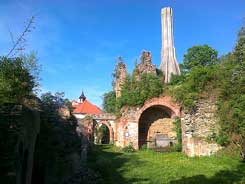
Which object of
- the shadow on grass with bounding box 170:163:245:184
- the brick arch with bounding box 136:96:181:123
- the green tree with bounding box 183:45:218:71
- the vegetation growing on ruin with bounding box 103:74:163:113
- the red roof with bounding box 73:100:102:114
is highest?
the green tree with bounding box 183:45:218:71

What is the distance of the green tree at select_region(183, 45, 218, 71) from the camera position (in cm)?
3322

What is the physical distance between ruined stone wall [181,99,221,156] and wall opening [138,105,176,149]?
4959mm

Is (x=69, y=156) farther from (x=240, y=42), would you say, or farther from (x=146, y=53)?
(x=146, y=53)

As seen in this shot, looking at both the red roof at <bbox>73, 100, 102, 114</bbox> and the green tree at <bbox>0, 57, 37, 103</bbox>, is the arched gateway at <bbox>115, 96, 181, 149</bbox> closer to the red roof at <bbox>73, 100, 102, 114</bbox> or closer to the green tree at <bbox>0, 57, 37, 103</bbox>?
the green tree at <bbox>0, 57, 37, 103</bbox>

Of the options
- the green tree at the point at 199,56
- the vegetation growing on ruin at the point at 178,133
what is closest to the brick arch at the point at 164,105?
the vegetation growing on ruin at the point at 178,133

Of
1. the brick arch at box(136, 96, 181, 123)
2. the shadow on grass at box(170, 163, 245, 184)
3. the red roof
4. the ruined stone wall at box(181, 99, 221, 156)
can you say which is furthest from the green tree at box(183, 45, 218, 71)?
the shadow on grass at box(170, 163, 245, 184)

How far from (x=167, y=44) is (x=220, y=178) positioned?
24.2 meters

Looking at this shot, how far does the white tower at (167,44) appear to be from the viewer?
30.0 meters

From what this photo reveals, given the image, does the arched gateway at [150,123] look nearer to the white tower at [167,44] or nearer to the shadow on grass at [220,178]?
the white tower at [167,44]

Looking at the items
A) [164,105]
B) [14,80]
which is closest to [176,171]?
[14,80]

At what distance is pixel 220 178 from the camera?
963 cm

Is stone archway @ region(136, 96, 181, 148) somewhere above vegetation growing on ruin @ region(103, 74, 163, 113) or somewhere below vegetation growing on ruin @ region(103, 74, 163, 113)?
below

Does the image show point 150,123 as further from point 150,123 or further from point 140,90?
point 140,90

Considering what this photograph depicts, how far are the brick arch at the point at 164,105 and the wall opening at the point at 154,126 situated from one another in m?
0.54
